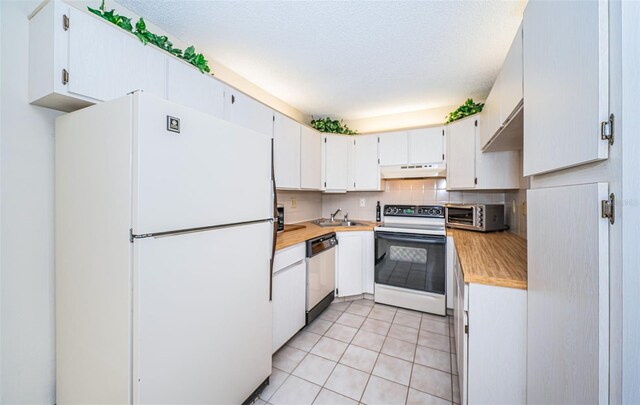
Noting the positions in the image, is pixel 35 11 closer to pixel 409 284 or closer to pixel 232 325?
pixel 232 325

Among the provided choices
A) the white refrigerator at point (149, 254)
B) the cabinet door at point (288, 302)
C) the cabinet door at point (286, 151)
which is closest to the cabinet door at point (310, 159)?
the cabinet door at point (286, 151)

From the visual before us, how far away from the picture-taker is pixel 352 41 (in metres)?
1.81

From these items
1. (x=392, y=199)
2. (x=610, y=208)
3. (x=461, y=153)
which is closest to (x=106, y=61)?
(x=610, y=208)

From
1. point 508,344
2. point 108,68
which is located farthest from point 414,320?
point 108,68

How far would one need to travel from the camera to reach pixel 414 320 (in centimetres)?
248

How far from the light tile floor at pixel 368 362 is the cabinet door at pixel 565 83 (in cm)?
152

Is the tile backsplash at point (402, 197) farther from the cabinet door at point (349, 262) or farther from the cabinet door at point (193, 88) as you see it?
the cabinet door at point (193, 88)

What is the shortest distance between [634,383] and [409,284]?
2.23 metres

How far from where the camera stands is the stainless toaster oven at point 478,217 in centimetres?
253

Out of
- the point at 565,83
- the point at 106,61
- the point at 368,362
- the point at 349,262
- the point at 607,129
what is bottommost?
the point at 368,362

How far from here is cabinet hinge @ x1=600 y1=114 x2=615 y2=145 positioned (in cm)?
57

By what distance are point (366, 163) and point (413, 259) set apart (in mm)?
1334

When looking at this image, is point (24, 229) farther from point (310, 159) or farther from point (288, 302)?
point (310, 159)

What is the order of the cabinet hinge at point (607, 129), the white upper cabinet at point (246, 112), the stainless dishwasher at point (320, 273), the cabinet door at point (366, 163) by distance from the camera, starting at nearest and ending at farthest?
the cabinet hinge at point (607, 129) < the white upper cabinet at point (246, 112) < the stainless dishwasher at point (320, 273) < the cabinet door at point (366, 163)
